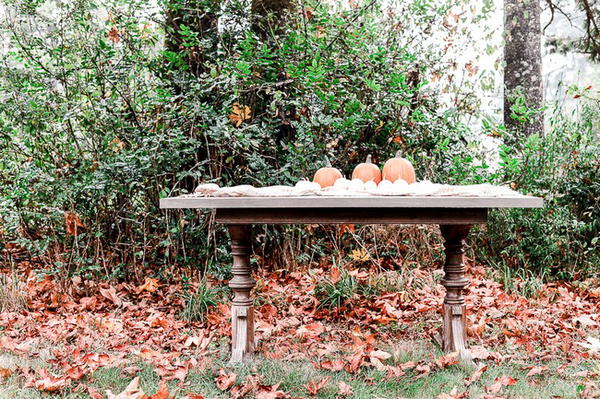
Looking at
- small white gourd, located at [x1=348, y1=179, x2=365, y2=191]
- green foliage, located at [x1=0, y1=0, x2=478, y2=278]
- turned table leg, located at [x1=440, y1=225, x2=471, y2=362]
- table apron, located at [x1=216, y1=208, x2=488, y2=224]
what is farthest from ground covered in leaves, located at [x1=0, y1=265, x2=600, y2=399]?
small white gourd, located at [x1=348, y1=179, x2=365, y2=191]

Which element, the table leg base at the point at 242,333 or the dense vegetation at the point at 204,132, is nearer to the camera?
the table leg base at the point at 242,333

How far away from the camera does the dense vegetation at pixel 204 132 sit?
4.34 meters

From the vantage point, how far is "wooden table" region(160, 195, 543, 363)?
263 cm

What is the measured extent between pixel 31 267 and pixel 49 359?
2.37 meters

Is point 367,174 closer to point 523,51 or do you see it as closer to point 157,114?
point 157,114

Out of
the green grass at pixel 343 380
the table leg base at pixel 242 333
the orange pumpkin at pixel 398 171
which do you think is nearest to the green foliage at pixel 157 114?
the orange pumpkin at pixel 398 171

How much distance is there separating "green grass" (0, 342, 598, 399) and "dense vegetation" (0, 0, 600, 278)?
1.71 metres

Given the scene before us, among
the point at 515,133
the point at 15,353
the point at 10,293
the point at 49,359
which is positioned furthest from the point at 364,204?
the point at 515,133

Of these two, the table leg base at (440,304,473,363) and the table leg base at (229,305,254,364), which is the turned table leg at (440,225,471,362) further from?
the table leg base at (229,305,254,364)

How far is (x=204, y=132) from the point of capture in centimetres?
442

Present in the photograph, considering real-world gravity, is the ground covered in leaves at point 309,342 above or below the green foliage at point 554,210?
below

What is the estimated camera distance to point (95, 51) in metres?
4.34

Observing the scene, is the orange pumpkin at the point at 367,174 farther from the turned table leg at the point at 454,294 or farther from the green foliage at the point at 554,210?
the green foliage at the point at 554,210

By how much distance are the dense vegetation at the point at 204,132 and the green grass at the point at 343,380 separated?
1711 mm
